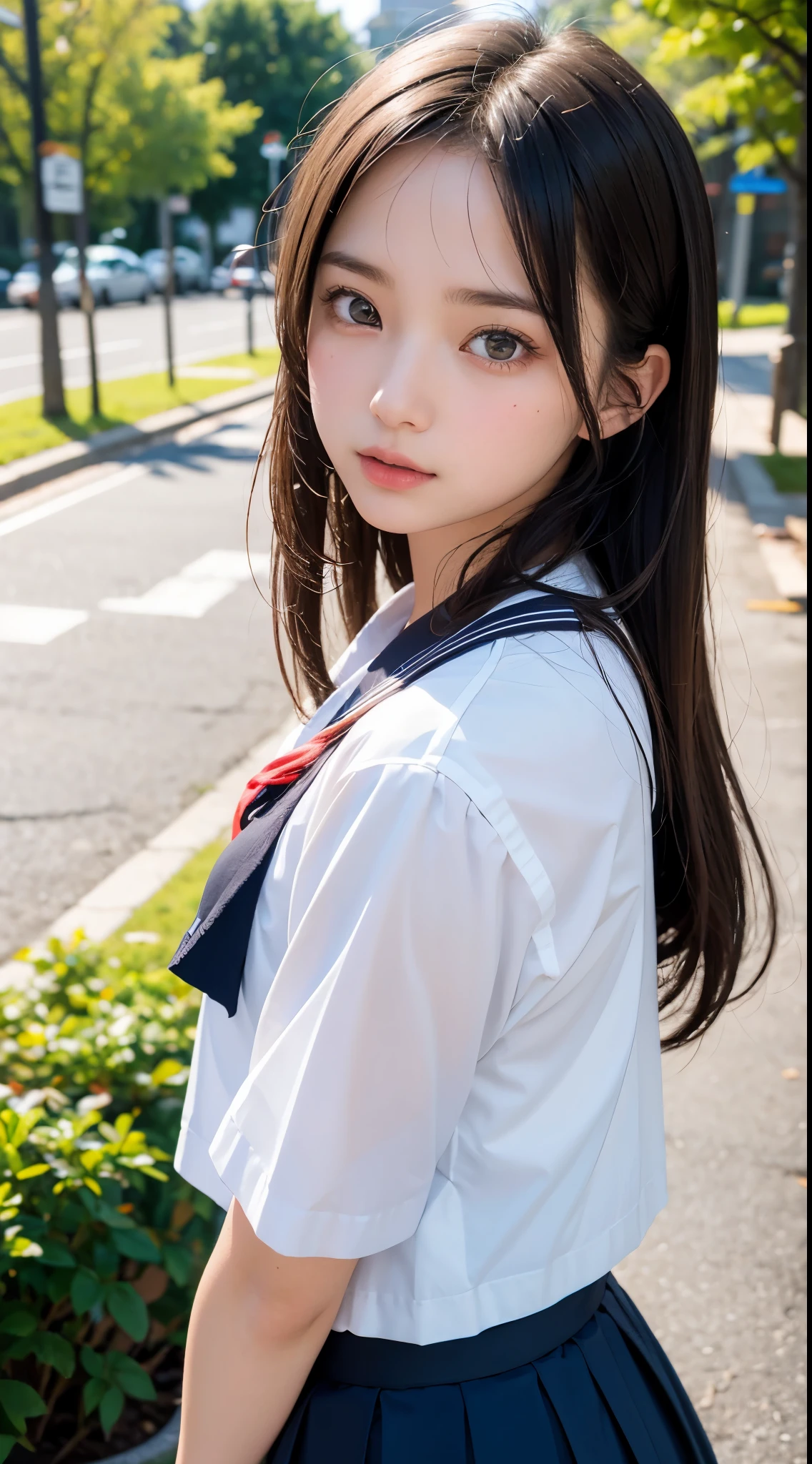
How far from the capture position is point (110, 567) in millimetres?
8469

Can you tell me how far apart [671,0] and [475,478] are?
8781 mm

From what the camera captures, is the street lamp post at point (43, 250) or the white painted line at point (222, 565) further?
the street lamp post at point (43, 250)

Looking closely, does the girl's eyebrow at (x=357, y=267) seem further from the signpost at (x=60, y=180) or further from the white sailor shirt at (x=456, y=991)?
the signpost at (x=60, y=180)

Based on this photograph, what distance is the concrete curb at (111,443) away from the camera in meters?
10.9

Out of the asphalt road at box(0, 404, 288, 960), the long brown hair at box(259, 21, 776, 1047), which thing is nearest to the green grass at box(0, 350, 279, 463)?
the asphalt road at box(0, 404, 288, 960)

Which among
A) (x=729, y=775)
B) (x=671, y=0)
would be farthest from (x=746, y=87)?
(x=729, y=775)

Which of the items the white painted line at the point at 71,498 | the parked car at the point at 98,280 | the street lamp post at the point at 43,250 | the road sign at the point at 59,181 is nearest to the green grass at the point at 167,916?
the white painted line at the point at 71,498

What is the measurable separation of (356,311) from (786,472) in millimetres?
11746

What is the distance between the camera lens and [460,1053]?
96 centimetres

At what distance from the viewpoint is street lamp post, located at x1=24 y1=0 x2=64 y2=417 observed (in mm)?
12680

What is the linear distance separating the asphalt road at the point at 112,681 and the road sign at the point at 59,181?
437cm

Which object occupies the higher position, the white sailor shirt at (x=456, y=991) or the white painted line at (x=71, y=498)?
the white sailor shirt at (x=456, y=991)

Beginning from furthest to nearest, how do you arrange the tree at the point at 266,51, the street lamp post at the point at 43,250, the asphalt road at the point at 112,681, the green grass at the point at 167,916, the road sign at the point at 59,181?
the tree at the point at 266,51 < the road sign at the point at 59,181 < the street lamp post at the point at 43,250 < the asphalt road at the point at 112,681 < the green grass at the point at 167,916

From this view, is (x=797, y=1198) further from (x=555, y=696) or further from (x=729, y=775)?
(x=555, y=696)
